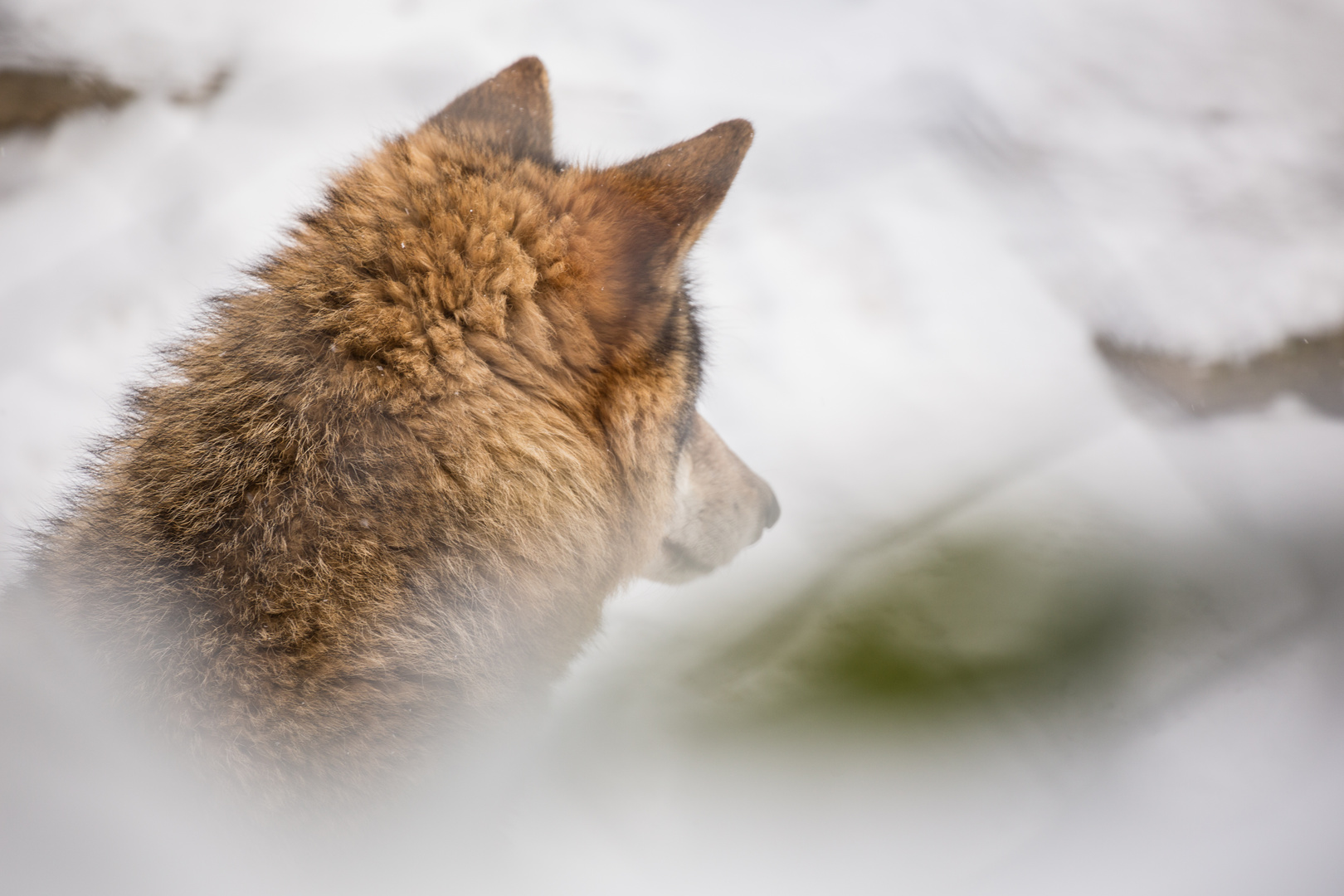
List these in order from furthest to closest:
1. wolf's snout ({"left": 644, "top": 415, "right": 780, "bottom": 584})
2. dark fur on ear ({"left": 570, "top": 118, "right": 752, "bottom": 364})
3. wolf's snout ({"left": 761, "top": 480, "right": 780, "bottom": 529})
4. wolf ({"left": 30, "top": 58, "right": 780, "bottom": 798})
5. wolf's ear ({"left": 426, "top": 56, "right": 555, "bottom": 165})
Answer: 1. wolf's snout ({"left": 761, "top": 480, "right": 780, "bottom": 529})
2. wolf's snout ({"left": 644, "top": 415, "right": 780, "bottom": 584})
3. wolf's ear ({"left": 426, "top": 56, "right": 555, "bottom": 165})
4. dark fur on ear ({"left": 570, "top": 118, "right": 752, "bottom": 364})
5. wolf ({"left": 30, "top": 58, "right": 780, "bottom": 798})

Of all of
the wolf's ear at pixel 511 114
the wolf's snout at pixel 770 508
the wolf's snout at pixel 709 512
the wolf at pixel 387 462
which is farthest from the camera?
the wolf's snout at pixel 770 508

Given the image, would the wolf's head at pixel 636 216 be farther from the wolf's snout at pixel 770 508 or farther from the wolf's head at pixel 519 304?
the wolf's snout at pixel 770 508

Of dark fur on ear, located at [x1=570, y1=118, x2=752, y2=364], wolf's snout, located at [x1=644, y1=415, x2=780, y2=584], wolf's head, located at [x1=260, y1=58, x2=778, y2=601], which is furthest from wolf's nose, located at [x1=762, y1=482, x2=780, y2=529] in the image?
dark fur on ear, located at [x1=570, y1=118, x2=752, y2=364]

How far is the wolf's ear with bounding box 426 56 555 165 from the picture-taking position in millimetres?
1540

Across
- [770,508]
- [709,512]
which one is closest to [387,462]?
[709,512]

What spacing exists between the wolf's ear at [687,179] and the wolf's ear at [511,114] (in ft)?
0.84

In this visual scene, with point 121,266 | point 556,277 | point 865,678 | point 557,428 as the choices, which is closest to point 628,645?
point 865,678

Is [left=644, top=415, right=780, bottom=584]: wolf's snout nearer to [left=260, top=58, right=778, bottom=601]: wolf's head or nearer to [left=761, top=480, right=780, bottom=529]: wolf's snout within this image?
[left=761, top=480, right=780, bottom=529]: wolf's snout

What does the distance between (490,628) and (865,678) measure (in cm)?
159

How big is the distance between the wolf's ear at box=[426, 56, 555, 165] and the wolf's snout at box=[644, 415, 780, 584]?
864 millimetres

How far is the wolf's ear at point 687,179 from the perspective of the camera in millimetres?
1397

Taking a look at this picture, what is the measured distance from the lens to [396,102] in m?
2.97

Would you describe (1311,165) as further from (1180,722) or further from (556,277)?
(556,277)

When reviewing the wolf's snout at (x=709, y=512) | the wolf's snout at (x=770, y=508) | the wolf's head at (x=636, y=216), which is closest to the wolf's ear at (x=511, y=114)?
the wolf's head at (x=636, y=216)
